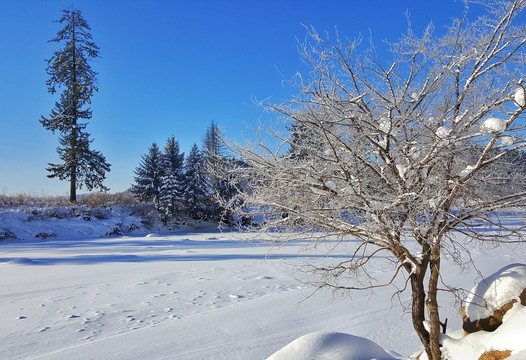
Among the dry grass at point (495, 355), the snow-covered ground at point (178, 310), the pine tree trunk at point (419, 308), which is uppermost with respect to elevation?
the pine tree trunk at point (419, 308)

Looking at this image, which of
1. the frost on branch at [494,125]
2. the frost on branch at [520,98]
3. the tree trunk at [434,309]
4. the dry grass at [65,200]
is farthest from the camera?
the dry grass at [65,200]

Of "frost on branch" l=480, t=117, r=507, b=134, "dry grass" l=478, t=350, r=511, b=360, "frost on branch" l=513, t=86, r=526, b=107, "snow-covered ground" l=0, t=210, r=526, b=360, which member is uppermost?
"frost on branch" l=513, t=86, r=526, b=107

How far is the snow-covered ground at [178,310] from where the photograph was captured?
17.2 feet

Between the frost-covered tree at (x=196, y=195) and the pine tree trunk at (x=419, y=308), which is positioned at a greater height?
the frost-covered tree at (x=196, y=195)

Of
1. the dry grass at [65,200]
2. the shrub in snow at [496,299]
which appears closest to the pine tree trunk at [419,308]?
the shrub in snow at [496,299]

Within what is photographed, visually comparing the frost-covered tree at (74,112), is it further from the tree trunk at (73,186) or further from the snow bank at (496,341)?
the snow bank at (496,341)

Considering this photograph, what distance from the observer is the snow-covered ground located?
17.2ft

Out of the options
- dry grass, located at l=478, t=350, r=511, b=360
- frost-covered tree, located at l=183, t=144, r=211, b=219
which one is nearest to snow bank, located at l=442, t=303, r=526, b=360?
dry grass, located at l=478, t=350, r=511, b=360

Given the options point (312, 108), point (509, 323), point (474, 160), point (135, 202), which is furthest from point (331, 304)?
point (135, 202)

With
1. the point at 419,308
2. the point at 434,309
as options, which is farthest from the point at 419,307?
the point at 434,309

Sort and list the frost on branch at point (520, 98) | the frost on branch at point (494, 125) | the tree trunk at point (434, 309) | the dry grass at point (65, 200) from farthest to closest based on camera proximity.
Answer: the dry grass at point (65, 200), the tree trunk at point (434, 309), the frost on branch at point (520, 98), the frost on branch at point (494, 125)

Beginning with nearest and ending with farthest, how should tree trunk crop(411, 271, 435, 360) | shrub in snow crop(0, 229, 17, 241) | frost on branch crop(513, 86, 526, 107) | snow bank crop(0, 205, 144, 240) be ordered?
frost on branch crop(513, 86, 526, 107)
tree trunk crop(411, 271, 435, 360)
shrub in snow crop(0, 229, 17, 241)
snow bank crop(0, 205, 144, 240)

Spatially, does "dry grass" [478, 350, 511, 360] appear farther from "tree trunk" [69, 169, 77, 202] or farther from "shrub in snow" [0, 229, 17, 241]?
"tree trunk" [69, 169, 77, 202]

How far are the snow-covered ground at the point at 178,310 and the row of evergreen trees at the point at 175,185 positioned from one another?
39.1 feet
